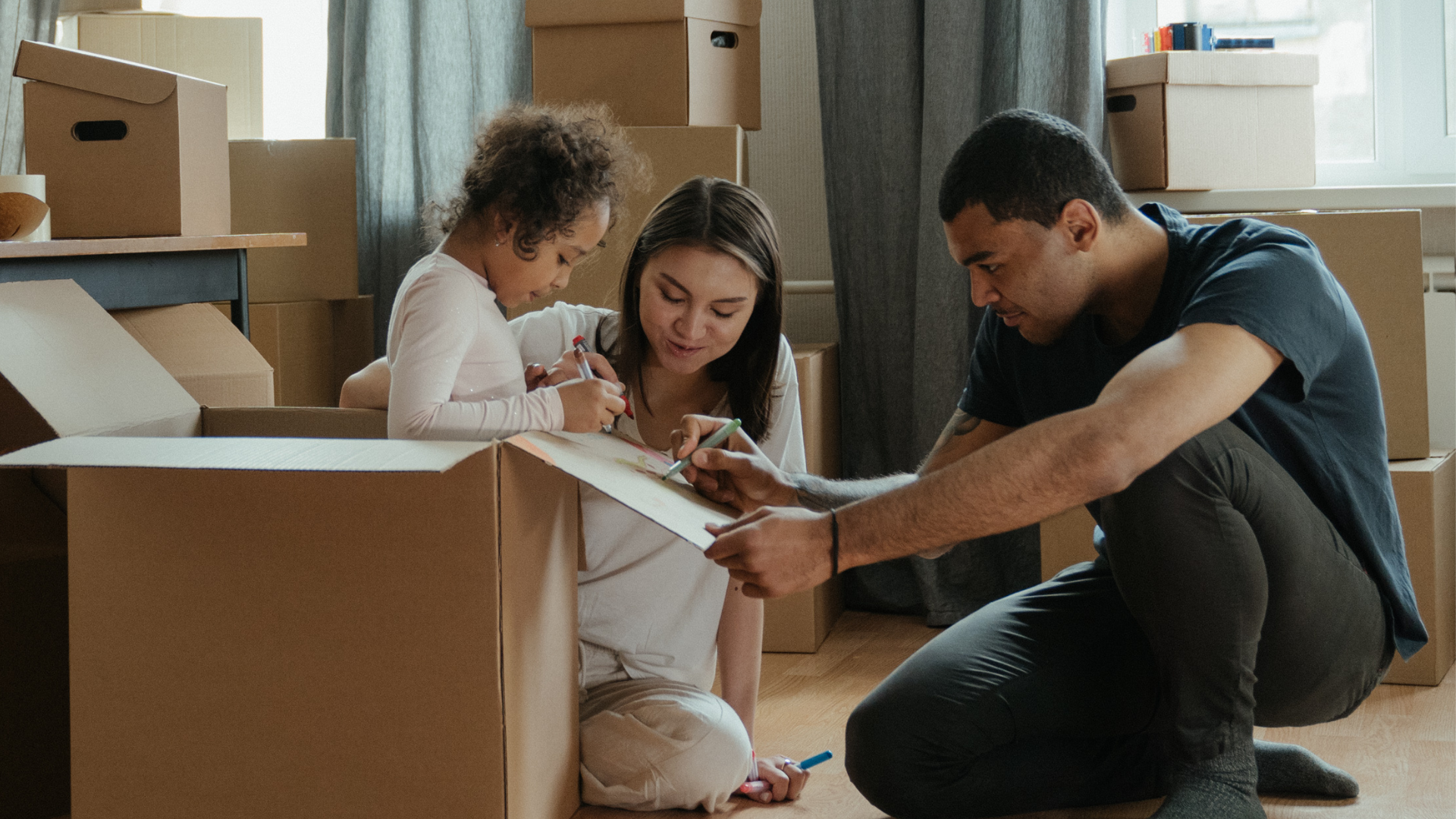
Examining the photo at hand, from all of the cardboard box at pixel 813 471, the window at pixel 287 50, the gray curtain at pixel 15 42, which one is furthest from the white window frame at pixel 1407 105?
the gray curtain at pixel 15 42

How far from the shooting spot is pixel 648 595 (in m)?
1.45

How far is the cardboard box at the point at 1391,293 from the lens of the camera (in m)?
1.86

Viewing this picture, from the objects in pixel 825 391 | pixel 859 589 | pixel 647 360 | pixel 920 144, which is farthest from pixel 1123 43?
pixel 647 360

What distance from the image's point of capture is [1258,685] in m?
1.22

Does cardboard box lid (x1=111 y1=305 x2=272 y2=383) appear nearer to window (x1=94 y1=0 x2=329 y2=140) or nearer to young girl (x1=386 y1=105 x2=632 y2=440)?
young girl (x1=386 y1=105 x2=632 y2=440)

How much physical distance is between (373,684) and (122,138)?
4.29ft

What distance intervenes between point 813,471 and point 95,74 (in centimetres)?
132

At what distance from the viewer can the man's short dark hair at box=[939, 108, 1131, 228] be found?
120 centimetres

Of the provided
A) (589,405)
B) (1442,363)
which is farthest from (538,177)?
(1442,363)

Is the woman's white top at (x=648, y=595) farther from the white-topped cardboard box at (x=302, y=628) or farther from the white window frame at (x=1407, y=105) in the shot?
the white window frame at (x=1407, y=105)

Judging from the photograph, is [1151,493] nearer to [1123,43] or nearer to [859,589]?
[859,589]

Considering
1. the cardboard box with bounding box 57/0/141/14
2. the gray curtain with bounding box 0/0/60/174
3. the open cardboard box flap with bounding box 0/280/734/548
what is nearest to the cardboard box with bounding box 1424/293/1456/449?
the open cardboard box flap with bounding box 0/280/734/548

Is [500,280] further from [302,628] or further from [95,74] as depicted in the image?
[95,74]

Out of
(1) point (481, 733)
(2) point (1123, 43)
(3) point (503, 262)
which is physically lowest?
(1) point (481, 733)
